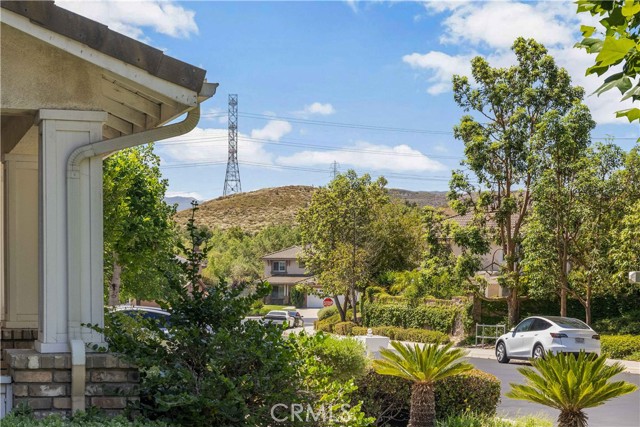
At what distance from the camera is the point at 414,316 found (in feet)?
142

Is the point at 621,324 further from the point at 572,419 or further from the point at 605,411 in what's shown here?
the point at 572,419

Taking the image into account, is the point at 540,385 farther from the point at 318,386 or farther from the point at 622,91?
the point at 622,91

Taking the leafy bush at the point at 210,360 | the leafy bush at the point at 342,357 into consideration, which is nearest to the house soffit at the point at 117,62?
the leafy bush at the point at 210,360

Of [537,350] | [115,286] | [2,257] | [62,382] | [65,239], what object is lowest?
[537,350]

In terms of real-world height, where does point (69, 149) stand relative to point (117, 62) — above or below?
below

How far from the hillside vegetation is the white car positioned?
122424 mm

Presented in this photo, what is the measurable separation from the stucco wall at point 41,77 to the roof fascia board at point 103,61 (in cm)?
22

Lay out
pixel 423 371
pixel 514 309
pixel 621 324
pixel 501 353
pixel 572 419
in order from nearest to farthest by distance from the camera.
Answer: pixel 572 419, pixel 423 371, pixel 501 353, pixel 621 324, pixel 514 309

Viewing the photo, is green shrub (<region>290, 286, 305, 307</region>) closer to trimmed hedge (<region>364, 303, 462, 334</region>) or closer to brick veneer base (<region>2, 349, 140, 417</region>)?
trimmed hedge (<region>364, 303, 462, 334</region>)

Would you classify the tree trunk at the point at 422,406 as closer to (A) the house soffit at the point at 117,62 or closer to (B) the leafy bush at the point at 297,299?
(A) the house soffit at the point at 117,62

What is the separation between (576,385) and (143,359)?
643 cm

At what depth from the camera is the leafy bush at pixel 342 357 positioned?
13.3 m

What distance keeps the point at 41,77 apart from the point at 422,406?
24.4ft

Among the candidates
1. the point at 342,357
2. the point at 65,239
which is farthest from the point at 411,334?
the point at 65,239
